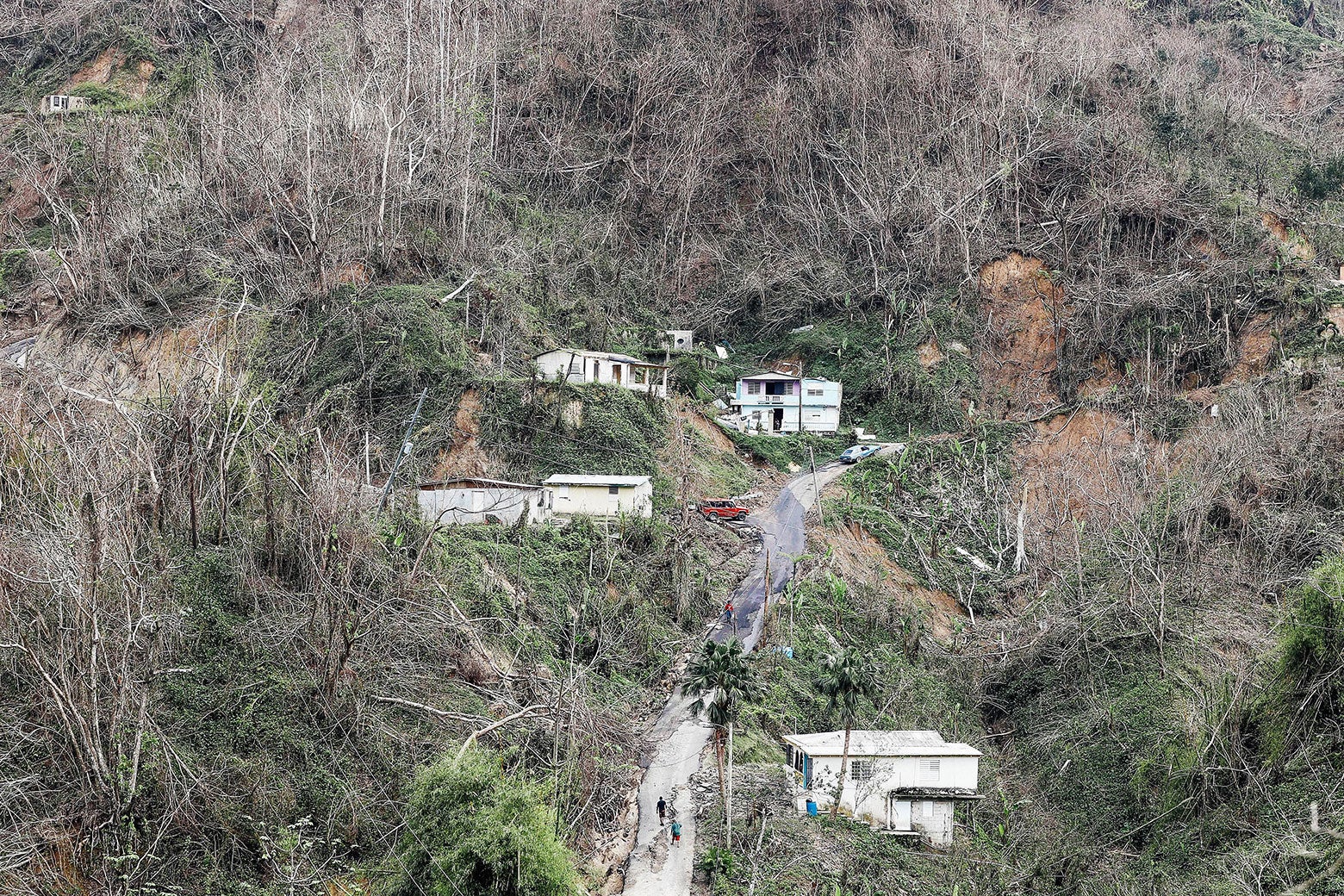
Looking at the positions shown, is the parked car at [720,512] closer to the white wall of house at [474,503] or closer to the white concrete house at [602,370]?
the white concrete house at [602,370]

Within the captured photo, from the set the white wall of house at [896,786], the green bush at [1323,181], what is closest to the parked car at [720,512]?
the white wall of house at [896,786]

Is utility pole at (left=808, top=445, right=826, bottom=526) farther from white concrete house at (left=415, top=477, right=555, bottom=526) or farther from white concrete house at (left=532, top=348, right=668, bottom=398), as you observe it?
white concrete house at (left=415, top=477, right=555, bottom=526)

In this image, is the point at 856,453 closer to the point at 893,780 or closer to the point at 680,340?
the point at 680,340

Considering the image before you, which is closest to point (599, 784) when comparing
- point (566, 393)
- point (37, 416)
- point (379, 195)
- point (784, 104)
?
point (37, 416)

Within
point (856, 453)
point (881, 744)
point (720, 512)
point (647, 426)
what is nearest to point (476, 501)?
point (647, 426)

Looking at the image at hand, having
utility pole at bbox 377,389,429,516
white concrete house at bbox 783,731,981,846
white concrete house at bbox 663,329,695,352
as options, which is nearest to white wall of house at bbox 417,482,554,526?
utility pole at bbox 377,389,429,516

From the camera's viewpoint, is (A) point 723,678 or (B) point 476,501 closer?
(A) point 723,678
